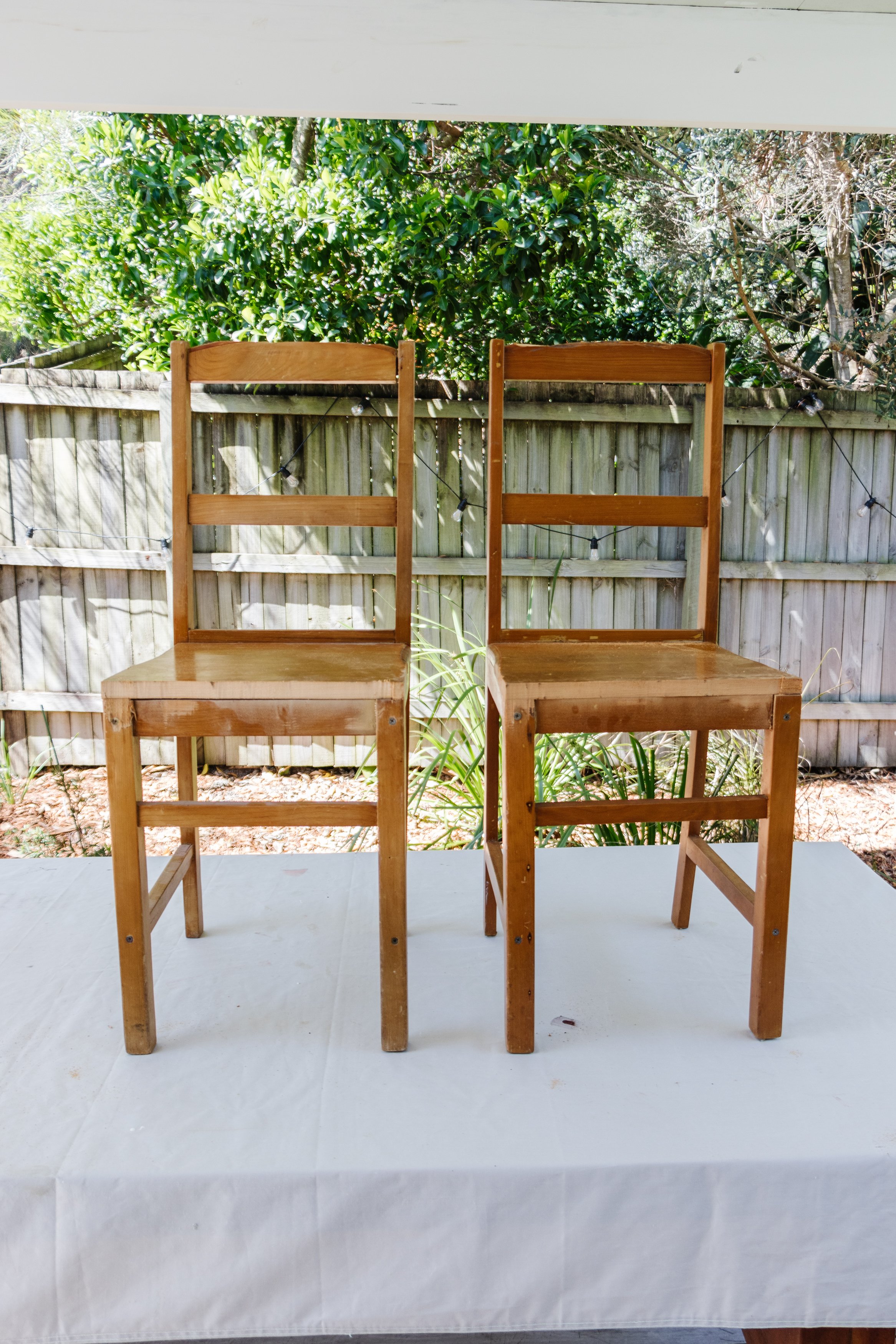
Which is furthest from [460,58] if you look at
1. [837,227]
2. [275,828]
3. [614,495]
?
[837,227]

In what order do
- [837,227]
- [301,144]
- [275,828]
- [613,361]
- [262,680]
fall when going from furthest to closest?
1. [301,144]
2. [837,227]
3. [275,828]
4. [613,361]
5. [262,680]

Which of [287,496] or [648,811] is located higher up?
[287,496]

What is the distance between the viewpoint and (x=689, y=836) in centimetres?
149

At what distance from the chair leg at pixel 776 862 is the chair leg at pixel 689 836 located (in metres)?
0.30

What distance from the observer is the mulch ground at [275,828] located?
2717 millimetres

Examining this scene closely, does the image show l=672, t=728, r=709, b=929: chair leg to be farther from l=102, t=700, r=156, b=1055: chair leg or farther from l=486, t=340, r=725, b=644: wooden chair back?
l=102, t=700, r=156, b=1055: chair leg

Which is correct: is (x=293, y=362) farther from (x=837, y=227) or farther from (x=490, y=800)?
(x=837, y=227)

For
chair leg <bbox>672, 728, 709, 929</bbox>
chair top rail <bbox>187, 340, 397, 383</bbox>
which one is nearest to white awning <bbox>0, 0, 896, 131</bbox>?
chair top rail <bbox>187, 340, 397, 383</bbox>

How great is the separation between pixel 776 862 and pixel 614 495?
0.63m

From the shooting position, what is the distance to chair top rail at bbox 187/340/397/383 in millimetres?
1417

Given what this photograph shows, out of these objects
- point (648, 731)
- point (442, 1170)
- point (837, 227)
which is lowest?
point (442, 1170)

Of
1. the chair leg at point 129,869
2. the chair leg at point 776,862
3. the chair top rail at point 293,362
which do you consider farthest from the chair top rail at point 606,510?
the chair leg at point 129,869

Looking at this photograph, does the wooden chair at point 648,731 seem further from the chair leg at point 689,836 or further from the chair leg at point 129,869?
the chair leg at point 129,869

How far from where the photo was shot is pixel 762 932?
45.3 inches
